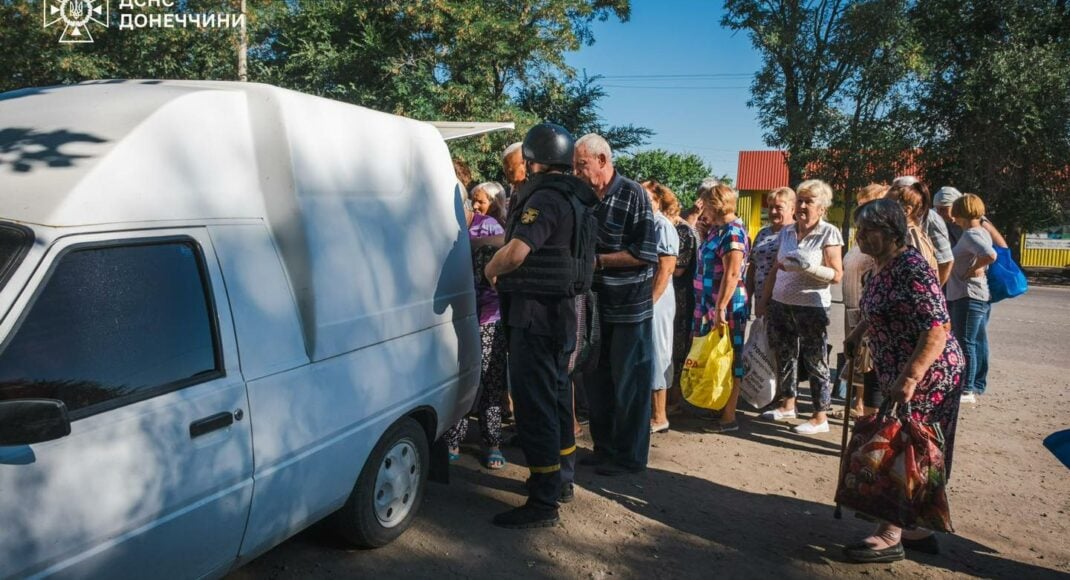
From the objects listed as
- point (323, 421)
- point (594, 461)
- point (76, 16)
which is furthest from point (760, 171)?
point (323, 421)

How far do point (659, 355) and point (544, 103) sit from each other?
13991 mm

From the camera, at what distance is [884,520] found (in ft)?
11.8

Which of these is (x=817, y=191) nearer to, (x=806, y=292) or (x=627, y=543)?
(x=806, y=292)

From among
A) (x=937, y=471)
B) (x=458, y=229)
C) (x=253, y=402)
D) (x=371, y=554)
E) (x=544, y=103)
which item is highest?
(x=544, y=103)

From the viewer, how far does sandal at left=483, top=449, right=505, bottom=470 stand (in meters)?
5.03

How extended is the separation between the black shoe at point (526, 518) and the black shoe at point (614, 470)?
0.87 meters

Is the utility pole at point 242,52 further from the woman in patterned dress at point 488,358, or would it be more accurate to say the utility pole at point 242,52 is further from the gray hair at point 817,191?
the gray hair at point 817,191

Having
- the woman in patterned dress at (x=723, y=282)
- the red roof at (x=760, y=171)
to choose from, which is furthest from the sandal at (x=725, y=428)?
the red roof at (x=760, y=171)

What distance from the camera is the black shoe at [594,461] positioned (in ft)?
16.9

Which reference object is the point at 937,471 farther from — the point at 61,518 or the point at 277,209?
the point at 61,518

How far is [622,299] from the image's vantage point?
485 cm

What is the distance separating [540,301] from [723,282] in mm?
2309

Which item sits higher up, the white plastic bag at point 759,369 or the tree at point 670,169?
the tree at point 670,169

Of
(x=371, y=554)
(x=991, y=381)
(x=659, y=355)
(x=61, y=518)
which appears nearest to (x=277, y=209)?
(x=61, y=518)
